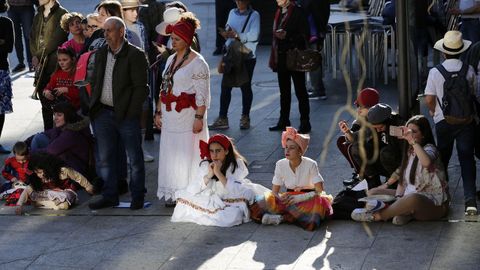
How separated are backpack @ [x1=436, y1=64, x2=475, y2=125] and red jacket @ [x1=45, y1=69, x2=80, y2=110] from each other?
3918 millimetres

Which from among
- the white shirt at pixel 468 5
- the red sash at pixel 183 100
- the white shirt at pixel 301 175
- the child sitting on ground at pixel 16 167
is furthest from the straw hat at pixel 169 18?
the white shirt at pixel 468 5

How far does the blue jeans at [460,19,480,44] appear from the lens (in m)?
13.9

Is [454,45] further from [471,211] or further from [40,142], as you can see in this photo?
[40,142]

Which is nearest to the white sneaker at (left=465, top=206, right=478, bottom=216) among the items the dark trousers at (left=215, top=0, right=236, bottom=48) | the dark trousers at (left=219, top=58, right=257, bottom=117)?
the dark trousers at (left=219, top=58, right=257, bottom=117)

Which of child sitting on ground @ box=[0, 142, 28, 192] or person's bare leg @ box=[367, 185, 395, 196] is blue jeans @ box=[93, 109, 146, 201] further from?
person's bare leg @ box=[367, 185, 395, 196]

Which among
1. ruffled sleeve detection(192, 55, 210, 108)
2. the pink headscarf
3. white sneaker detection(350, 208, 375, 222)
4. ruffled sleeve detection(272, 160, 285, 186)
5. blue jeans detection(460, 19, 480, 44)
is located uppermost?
ruffled sleeve detection(192, 55, 210, 108)

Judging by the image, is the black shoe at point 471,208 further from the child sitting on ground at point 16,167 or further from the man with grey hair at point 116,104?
the child sitting on ground at point 16,167

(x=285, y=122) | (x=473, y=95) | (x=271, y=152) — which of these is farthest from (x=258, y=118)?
(x=473, y=95)

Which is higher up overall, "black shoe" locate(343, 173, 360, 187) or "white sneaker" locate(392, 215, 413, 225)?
"white sneaker" locate(392, 215, 413, 225)

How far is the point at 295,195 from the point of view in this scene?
9.58 metres

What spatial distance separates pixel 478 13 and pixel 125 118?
18.1 ft

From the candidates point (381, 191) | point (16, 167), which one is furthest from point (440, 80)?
point (16, 167)

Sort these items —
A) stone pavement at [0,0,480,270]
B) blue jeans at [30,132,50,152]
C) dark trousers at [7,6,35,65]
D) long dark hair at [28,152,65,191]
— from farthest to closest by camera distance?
dark trousers at [7,6,35,65] < blue jeans at [30,132,50,152] < long dark hair at [28,152,65,191] < stone pavement at [0,0,480,270]

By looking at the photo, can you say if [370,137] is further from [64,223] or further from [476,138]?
[64,223]
